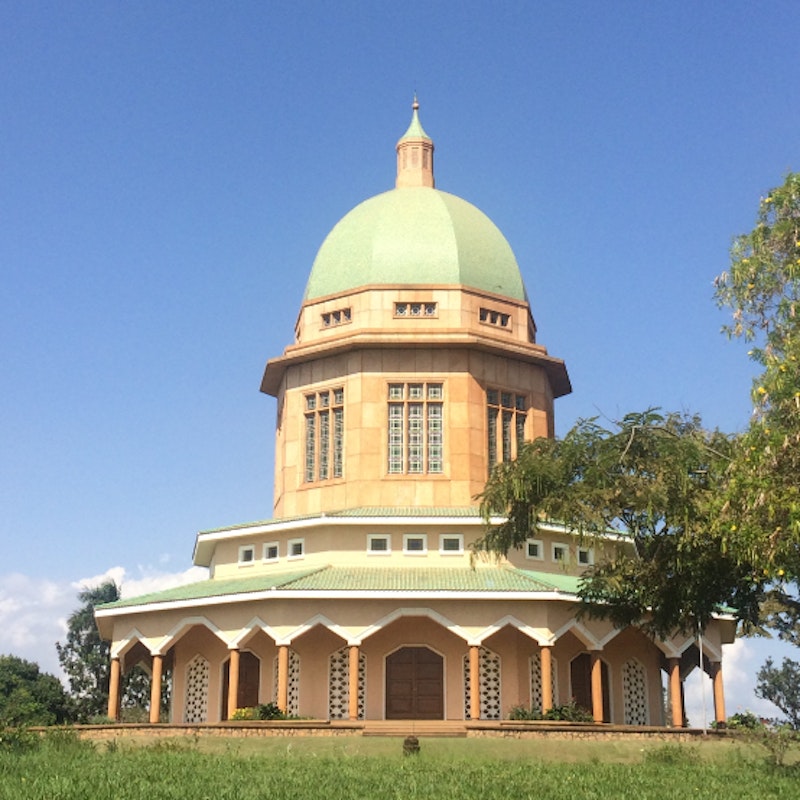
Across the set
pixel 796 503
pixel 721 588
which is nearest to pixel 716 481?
pixel 721 588

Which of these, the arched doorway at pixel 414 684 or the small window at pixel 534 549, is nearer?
the arched doorway at pixel 414 684

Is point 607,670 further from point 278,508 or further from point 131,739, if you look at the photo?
point 131,739

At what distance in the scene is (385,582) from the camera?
3516cm

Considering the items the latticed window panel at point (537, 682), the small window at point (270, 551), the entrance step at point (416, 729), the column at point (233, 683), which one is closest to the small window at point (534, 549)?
the latticed window panel at point (537, 682)

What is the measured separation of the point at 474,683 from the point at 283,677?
18.0 feet

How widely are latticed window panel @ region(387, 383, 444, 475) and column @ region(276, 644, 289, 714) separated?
8.95m

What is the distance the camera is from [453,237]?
1756 inches

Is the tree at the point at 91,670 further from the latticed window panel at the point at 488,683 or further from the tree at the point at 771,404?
the tree at the point at 771,404

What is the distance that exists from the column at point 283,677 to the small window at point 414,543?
5.52 meters

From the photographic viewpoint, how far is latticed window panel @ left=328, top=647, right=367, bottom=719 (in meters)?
36.1

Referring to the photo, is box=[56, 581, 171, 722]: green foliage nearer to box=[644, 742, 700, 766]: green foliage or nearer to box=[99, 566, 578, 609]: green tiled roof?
box=[99, 566, 578, 609]: green tiled roof

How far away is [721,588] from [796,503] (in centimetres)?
1150

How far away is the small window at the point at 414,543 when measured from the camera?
38250 millimetres

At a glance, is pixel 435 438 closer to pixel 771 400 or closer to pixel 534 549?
pixel 534 549
